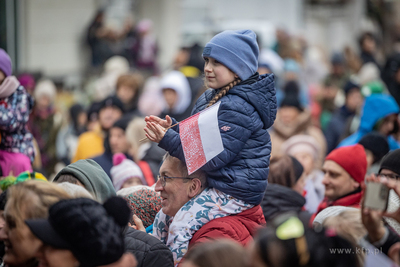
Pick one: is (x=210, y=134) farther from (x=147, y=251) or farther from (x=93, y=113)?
(x=93, y=113)

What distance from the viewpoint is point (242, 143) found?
120 inches

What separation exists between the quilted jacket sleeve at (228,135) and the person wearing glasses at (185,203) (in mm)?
124

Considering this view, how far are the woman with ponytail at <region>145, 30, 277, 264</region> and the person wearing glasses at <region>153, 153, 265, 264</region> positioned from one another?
0.04m

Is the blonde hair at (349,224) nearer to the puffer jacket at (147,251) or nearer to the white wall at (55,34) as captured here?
the puffer jacket at (147,251)

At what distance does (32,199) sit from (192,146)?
1.01 meters

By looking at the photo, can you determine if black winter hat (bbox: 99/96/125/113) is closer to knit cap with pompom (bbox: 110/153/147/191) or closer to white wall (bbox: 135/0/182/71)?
knit cap with pompom (bbox: 110/153/147/191)

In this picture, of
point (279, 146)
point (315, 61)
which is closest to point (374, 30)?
point (315, 61)

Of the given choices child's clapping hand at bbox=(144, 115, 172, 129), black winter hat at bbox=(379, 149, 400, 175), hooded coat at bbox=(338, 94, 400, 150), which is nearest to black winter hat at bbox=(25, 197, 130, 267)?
child's clapping hand at bbox=(144, 115, 172, 129)

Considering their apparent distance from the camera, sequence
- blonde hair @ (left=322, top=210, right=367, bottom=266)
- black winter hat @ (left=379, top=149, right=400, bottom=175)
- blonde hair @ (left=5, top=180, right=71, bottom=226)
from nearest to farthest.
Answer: blonde hair @ (left=5, top=180, right=71, bottom=226) < blonde hair @ (left=322, top=210, right=367, bottom=266) < black winter hat @ (left=379, top=149, right=400, bottom=175)

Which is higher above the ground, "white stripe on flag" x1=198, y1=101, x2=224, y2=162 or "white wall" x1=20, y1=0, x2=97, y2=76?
"white stripe on flag" x1=198, y1=101, x2=224, y2=162

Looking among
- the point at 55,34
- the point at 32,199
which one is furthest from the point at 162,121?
the point at 55,34

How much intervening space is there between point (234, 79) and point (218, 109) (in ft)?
1.00

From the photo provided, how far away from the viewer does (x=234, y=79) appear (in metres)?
3.27

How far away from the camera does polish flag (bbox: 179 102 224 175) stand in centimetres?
299
